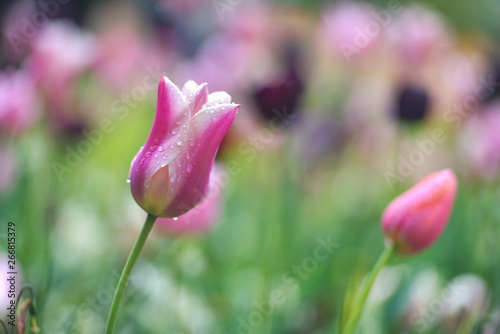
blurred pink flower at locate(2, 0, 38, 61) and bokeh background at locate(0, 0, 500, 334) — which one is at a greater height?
blurred pink flower at locate(2, 0, 38, 61)

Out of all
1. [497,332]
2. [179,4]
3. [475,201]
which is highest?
[179,4]

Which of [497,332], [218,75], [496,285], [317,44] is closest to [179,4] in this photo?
[317,44]

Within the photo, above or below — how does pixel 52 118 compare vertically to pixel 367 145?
above

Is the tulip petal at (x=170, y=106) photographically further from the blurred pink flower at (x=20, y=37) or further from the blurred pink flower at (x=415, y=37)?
the blurred pink flower at (x=415, y=37)

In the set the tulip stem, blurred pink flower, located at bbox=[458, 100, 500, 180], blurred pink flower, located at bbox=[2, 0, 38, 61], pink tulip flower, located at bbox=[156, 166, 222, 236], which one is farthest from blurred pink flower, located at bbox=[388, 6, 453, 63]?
the tulip stem

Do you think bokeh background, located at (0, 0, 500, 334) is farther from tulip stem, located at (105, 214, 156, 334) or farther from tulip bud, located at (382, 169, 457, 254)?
tulip stem, located at (105, 214, 156, 334)

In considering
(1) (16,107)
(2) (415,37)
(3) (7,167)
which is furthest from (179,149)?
(2) (415,37)

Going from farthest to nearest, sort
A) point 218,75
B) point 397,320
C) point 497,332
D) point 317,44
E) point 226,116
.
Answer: point 317,44 < point 218,75 < point 397,320 < point 497,332 < point 226,116

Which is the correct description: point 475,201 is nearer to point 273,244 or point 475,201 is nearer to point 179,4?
point 273,244

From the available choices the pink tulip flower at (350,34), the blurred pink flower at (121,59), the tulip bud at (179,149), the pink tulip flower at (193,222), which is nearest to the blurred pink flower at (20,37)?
the blurred pink flower at (121,59)
